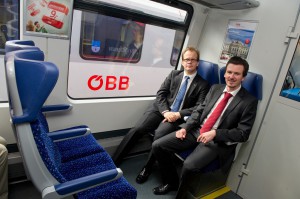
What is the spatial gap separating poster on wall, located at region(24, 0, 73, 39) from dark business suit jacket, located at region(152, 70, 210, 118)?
4.57 ft

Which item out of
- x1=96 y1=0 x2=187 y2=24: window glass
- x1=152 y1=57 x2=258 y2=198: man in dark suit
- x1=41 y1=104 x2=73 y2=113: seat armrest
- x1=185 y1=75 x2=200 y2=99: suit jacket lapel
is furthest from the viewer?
x1=185 y1=75 x2=200 y2=99: suit jacket lapel

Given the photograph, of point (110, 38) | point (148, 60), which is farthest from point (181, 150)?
point (110, 38)

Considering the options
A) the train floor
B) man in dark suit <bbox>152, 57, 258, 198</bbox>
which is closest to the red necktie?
man in dark suit <bbox>152, 57, 258, 198</bbox>

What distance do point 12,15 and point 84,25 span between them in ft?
2.25

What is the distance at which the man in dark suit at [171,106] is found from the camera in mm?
2735

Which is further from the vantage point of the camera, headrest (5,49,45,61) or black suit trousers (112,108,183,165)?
black suit trousers (112,108,183,165)

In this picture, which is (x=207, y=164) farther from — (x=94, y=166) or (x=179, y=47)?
(x=179, y=47)

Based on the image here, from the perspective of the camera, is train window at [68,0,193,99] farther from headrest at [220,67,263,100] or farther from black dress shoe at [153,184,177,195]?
black dress shoe at [153,184,177,195]

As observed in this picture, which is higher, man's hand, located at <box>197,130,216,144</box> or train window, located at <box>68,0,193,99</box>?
train window, located at <box>68,0,193,99</box>

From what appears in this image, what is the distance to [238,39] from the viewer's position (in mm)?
2889

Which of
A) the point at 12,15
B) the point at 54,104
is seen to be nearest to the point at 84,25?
the point at 12,15

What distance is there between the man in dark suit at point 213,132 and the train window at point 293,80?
0.39 meters

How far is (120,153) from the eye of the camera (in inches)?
110

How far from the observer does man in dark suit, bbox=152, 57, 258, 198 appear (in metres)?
2.26
